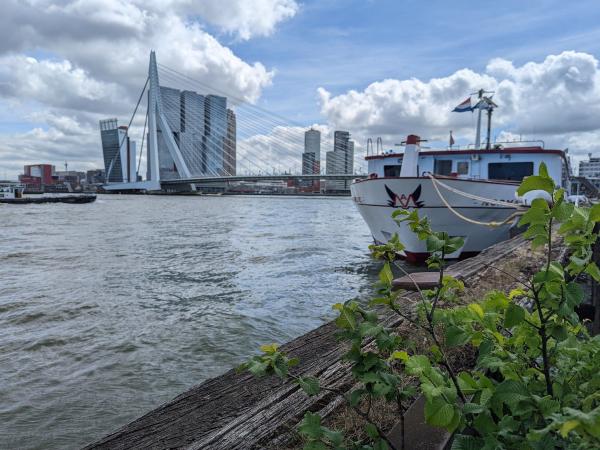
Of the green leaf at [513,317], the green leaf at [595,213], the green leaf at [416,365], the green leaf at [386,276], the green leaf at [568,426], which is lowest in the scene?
the green leaf at [416,365]

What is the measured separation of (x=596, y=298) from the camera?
17.0 feet

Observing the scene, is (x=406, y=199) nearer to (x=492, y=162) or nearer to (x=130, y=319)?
(x=492, y=162)

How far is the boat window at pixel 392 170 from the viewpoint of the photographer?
16.1 metres

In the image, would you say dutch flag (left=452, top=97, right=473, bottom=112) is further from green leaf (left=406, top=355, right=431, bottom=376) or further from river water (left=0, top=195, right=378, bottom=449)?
green leaf (left=406, top=355, right=431, bottom=376)

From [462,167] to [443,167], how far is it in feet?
2.06

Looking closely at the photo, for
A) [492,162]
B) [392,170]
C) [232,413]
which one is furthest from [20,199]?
[232,413]

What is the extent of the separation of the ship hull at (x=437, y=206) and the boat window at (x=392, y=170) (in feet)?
9.30

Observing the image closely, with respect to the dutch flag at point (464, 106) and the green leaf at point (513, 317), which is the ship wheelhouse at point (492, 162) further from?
the green leaf at point (513, 317)

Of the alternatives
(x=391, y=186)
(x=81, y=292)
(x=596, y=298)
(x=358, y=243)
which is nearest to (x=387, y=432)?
(x=596, y=298)

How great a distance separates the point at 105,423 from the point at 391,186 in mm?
9616

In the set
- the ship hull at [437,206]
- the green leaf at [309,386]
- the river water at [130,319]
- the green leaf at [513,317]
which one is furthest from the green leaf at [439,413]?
the ship hull at [437,206]

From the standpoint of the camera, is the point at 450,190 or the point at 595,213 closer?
the point at 595,213

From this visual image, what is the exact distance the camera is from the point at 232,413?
2.31 meters

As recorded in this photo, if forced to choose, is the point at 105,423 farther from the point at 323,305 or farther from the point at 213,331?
the point at 323,305
